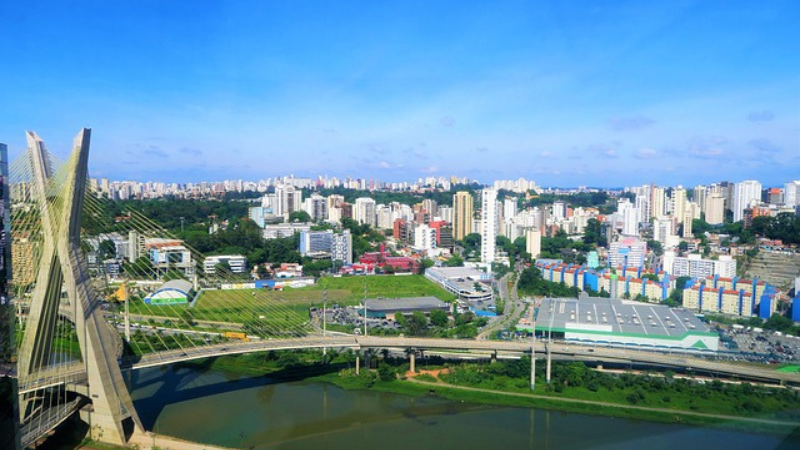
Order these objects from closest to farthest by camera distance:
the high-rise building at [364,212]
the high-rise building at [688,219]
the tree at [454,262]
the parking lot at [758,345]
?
the parking lot at [758,345] → the tree at [454,262] → the high-rise building at [688,219] → the high-rise building at [364,212]

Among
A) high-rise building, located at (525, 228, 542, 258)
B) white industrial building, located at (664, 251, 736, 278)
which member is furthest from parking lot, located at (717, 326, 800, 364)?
high-rise building, located at (525, 228, 542, 258)

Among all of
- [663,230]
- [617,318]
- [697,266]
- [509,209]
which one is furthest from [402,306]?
[509,209]

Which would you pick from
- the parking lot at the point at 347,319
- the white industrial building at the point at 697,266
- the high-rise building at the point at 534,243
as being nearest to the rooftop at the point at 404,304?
the parking lot at the point at 347,319

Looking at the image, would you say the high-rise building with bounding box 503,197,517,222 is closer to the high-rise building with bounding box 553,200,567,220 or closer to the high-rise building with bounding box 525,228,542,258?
the high-rise building with bounding box 553,200,567,220

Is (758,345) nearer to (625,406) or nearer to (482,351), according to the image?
(625,406)

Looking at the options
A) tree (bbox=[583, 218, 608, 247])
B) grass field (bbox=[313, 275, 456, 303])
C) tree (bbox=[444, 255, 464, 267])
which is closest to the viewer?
grass field (bbox=[313, 275, 456, 303])

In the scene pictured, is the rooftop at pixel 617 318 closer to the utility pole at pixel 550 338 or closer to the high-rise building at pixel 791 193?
the utility pole at pixel 550 338
